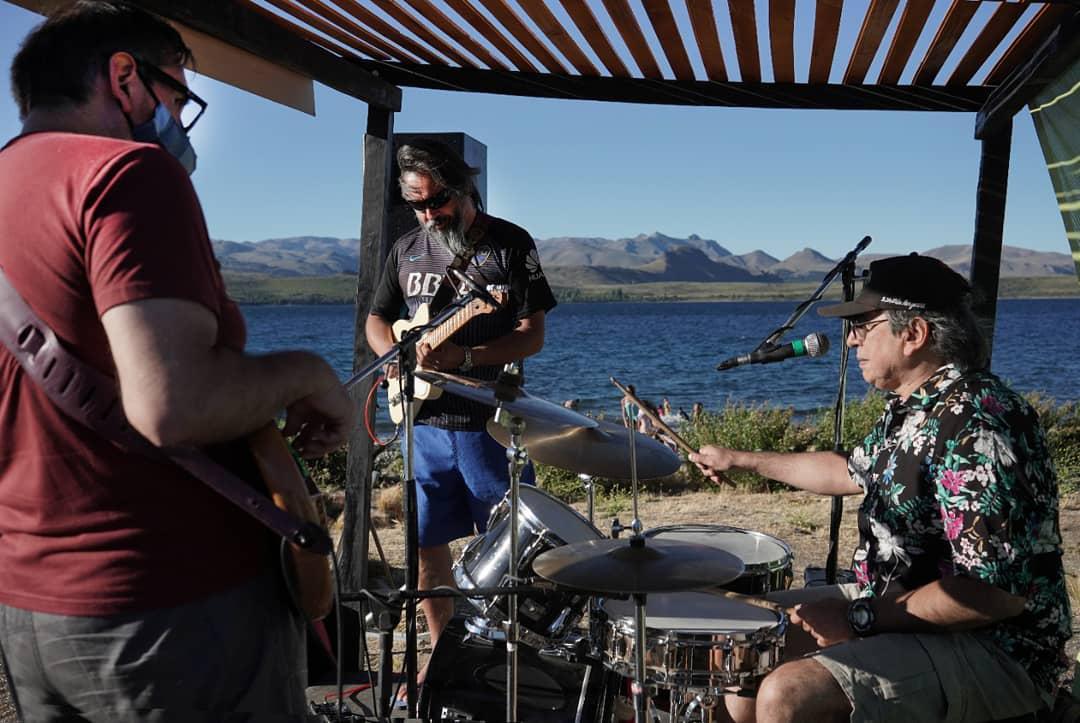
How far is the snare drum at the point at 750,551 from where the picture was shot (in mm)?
3076

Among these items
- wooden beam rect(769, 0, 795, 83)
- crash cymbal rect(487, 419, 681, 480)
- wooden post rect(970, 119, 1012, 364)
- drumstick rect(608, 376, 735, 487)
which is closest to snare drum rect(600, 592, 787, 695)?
crash cymbal rect(487, 419, 681, 480)

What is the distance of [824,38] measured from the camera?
13.1 feet

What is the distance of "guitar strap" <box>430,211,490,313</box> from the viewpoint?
3994mm

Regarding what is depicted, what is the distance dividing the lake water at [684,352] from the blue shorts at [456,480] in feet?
14.5

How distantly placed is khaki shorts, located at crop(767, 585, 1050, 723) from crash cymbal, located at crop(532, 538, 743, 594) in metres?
0.44

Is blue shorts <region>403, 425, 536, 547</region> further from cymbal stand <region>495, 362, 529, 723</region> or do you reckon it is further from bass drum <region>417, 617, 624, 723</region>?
cymbal stand <region>495, 362, 529, 723</region>

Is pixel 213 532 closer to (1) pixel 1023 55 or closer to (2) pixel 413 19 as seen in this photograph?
(2) pixel 413 19

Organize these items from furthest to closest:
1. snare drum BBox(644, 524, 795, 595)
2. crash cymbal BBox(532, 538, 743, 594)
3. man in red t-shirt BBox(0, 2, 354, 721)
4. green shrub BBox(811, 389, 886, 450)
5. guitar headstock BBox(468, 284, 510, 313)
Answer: green shrub BBox(811, 389, 886, 450) < guitar headstock BBox(468, 284, 510, 313) < snare drum BBox(644, 524, 795, 595) < crash cymbal BBox(532, 538, 743, 594) < man in red t-shirt BBox(0, 2, 354, 721)

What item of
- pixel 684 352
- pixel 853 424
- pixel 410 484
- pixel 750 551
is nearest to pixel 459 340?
pixel 410 484

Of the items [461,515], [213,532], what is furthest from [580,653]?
[213,532]

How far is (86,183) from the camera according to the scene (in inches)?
58.3

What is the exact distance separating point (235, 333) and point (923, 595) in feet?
6.23

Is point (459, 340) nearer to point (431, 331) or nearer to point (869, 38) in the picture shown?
point (431, 331)

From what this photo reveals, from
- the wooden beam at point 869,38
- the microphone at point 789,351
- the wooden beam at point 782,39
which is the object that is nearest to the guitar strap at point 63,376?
the microphone at point 789,351
